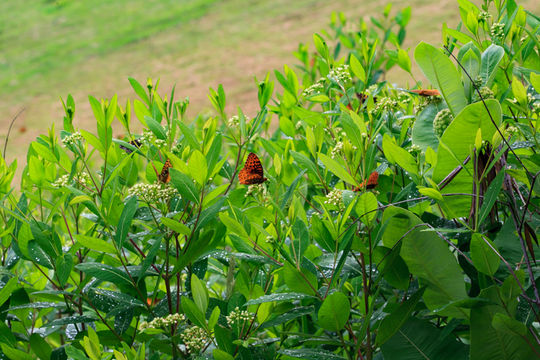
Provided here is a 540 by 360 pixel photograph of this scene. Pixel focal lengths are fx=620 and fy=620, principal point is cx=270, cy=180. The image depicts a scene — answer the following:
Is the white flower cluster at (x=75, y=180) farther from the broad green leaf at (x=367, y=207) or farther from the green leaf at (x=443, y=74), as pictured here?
the green leaf at (x=443, y=74)

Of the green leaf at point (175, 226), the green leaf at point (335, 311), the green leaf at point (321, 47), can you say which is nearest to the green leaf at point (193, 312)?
the green leaf at point (175, 226)

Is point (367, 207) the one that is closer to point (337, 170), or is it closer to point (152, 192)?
point (337, 170)

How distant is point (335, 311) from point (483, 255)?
27 cm

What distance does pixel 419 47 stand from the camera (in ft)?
3.87

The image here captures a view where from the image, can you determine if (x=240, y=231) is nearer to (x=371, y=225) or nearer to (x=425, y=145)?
(x=371, y=225)

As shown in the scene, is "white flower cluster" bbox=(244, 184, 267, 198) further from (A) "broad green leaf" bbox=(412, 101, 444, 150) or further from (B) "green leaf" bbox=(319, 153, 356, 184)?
(A) "broad green leaf" bbox=(412, 101, 444, 150)

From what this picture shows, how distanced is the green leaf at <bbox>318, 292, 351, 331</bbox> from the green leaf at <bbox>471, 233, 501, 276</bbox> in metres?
0.23

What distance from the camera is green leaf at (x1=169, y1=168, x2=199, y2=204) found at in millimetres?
1146

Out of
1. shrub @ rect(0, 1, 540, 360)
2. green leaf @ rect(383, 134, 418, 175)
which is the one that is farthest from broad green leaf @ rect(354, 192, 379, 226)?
green leaf @ rect(383, 134, 418, 175)

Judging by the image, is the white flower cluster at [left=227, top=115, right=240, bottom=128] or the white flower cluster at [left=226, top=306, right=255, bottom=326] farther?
the white flower cluster at [left=227, top=115, right=240, bottom=128]

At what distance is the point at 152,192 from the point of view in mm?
1224

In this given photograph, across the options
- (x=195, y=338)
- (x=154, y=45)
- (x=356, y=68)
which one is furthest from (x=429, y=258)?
(x=154, y=45)

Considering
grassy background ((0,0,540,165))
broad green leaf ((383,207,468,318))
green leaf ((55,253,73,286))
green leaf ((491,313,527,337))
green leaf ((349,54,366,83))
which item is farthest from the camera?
grassy background ((0,0,540,165))

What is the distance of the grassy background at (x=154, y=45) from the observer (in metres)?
9.02
